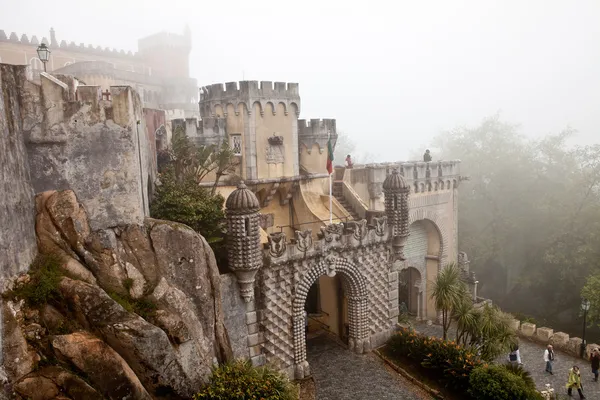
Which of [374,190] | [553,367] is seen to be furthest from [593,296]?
[374,190]

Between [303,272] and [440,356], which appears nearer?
[303,272]

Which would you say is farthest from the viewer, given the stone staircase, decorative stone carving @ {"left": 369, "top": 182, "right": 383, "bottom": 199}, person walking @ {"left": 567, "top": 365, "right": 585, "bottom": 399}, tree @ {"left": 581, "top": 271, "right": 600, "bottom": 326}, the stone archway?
tree @ {"left": 581, "top": 271, "right": 600, "bottom": 326}

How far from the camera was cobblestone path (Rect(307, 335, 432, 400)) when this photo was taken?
61.4 feet

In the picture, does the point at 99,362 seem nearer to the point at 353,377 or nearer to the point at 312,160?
the point at 353,377

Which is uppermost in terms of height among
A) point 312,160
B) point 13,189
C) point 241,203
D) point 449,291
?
point 312,160

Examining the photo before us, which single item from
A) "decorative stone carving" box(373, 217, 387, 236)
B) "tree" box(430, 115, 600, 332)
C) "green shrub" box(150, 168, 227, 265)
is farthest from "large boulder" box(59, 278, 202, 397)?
"tree" box(430, 115, 600, 332)

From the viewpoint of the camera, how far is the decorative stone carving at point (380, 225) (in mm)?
21823

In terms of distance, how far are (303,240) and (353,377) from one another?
261 inches

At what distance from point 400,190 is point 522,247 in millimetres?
24221

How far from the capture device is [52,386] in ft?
31.6

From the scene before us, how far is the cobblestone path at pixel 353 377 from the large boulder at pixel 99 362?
10.0m

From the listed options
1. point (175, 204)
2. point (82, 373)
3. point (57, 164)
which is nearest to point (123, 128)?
point (57, 164)

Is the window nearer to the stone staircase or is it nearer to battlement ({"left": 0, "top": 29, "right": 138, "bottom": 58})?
the stone staircase

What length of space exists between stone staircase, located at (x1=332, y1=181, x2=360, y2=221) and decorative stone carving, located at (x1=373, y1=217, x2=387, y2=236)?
336 centimetres
